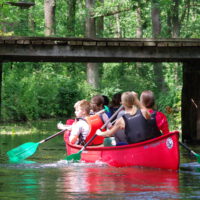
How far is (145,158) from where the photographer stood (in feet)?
41.5

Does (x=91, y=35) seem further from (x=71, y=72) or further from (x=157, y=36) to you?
(x=71, y=72)

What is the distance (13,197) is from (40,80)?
1064 inches

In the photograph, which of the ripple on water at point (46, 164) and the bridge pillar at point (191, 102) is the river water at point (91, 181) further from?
the bridge pillar at point (191, 102)

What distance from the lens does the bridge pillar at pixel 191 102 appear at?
68.9 feet

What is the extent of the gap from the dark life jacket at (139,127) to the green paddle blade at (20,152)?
3.01m

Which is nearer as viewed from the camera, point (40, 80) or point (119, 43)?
point (119, 43)

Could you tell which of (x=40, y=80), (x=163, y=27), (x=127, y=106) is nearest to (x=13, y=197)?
(x=127, y=106)

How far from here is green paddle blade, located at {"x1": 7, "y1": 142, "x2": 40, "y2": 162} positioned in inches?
584

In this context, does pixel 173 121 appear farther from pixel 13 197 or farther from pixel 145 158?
pixel 13 197

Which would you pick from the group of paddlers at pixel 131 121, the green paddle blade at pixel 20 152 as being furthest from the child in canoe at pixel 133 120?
the green paddle blade at pixel 20 152

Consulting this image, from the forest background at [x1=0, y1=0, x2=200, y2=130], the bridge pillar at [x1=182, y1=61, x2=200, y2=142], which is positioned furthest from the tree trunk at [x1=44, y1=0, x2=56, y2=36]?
the bridge pillar at [x1=182, y1=61, x2=200, y2=142]

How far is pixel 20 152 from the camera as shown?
50.0ft

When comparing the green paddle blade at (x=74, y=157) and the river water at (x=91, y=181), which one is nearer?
the river water at (x=91, y=181)

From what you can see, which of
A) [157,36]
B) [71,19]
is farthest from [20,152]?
[71,19]
